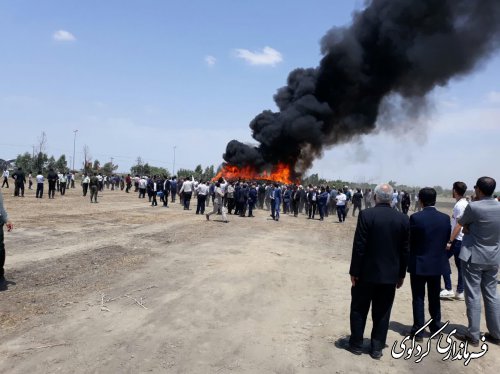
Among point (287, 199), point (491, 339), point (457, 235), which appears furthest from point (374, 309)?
point (287, 199)

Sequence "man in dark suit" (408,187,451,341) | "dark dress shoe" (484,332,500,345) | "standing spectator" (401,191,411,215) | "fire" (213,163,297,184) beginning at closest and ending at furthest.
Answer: "man in dark suit" (408,187,451,341) → "dark dress shoe" (484,332,500,345) → "standing spectator" (401,191,411,215) → "fire" (213,163,297,184)

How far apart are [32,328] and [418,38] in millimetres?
32351

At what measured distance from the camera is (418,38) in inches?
1200

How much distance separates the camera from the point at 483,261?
4.89 meters

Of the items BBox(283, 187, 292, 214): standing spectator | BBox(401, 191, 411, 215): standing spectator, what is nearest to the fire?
BBox(283, 187, 292, 214): standing spectator

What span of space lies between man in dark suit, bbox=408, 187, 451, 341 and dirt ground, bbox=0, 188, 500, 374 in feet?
1.69

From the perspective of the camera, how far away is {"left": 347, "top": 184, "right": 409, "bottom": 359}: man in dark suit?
427 centimetres

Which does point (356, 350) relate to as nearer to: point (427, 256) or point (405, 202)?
point (427, 256)

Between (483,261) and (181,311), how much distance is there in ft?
12.3

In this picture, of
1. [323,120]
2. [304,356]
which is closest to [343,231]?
[304,356]

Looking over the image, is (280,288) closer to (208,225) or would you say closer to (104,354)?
(104,354)

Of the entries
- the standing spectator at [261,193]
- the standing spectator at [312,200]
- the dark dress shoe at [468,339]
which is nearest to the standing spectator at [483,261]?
the dark dress shoe at [468,339]

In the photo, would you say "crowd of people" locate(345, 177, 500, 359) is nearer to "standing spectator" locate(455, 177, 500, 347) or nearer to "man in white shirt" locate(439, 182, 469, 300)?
"standing spectator" locate(455, 177, 500, 347)

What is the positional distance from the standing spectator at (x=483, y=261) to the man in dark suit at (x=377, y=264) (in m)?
1.20
